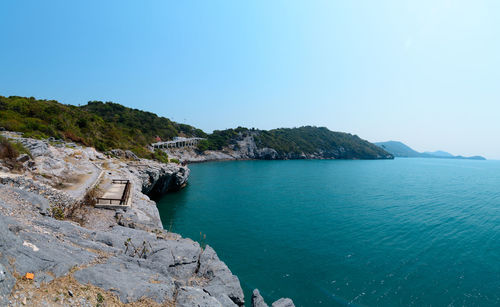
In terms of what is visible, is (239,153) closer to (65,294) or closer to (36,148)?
(36,148)

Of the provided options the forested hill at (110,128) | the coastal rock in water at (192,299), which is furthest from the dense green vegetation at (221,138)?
the coastal rock in water at (192,299)

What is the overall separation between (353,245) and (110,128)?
219ft

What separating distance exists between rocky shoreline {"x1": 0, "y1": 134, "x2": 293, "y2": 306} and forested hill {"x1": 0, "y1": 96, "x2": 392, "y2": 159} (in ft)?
90.3

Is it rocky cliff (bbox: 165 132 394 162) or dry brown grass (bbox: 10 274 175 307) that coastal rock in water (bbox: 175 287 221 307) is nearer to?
dry brown grass (bbox: 10 274 175 307)

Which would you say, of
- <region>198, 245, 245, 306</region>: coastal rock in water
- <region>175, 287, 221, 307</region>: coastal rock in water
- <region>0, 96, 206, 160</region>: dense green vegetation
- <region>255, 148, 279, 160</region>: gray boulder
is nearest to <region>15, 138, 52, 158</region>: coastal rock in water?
<region>0, 96, 206, 160</region>: dense green vegetation

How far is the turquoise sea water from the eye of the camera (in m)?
17.1

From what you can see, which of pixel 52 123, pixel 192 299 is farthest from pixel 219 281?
pixel 52 123

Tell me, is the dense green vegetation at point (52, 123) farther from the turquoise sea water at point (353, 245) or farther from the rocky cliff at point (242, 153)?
the rocky cliff at point (242, 153)

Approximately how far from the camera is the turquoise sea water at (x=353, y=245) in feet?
56.0

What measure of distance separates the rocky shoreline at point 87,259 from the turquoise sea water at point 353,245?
6157 mm

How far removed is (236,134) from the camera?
157 meters

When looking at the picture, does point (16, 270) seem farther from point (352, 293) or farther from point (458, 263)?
point (458, 263)

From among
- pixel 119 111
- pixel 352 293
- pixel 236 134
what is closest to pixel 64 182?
pixel 352 293

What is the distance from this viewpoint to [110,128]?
64188mm
